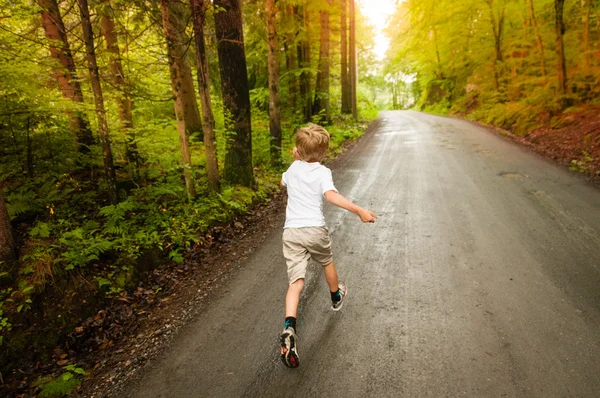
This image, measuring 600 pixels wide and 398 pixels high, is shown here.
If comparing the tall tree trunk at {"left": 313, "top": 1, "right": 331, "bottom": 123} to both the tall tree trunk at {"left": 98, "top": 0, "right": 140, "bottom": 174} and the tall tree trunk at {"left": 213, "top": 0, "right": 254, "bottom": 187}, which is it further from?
the tall tree trunk at {"left": 98, "top": 0, "right": 140, "bottom": 174}

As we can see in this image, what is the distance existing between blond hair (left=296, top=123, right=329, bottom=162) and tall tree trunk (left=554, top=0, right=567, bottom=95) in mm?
13470

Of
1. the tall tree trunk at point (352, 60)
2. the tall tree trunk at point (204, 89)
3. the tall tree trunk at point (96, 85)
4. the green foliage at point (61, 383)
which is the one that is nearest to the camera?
the green foliage at point (61, 383)

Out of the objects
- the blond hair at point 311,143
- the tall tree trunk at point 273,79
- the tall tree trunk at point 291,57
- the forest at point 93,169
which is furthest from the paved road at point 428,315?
the tall tree trunk at point 291,57

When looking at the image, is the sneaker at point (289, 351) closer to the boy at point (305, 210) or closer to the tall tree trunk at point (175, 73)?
the boy at point (305, 210)

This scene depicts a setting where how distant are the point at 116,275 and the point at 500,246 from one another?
214 inches

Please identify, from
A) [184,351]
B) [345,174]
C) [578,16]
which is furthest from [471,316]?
[578,16]

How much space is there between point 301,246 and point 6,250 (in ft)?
11.9

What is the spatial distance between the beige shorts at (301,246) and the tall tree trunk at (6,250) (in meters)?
3.32

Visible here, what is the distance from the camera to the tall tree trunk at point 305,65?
15.1 m

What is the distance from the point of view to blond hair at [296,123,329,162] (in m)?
2.99

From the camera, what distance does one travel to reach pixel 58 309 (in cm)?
368

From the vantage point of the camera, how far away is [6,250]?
387 cm

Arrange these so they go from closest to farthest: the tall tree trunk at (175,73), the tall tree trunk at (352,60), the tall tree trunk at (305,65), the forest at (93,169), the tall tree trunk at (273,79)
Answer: the forest at (93,169)
the tall tree trunk at (175,73)
the tall tree trunk at (273,79)
the tall tree trunk at (305,65)
the tall tree trunk at (352,60)

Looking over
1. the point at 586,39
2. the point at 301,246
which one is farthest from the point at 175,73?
the point at 586,39
